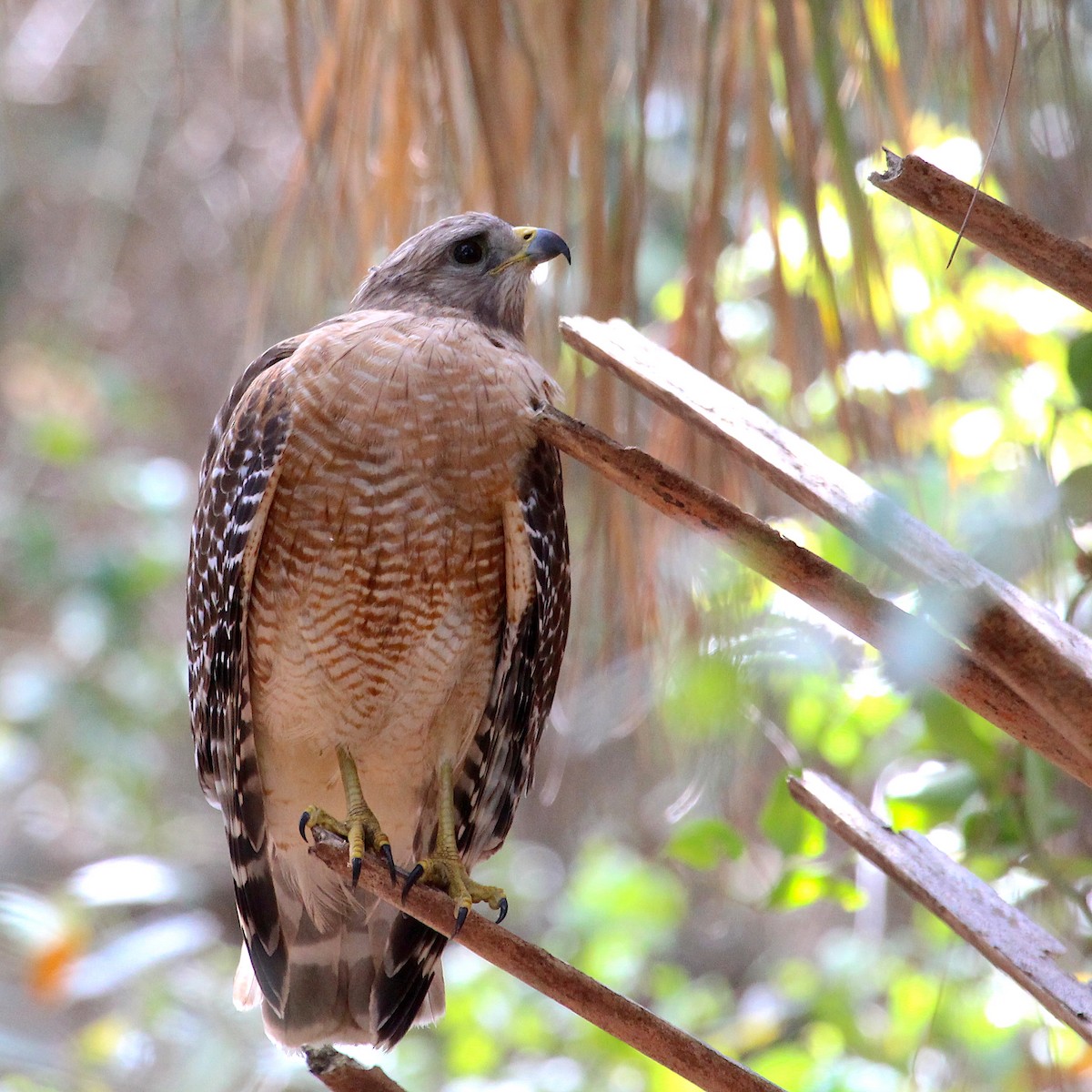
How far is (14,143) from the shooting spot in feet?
7.36

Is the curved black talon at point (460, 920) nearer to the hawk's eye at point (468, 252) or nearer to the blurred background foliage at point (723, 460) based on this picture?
the blurred background foliage at point (723, 460)

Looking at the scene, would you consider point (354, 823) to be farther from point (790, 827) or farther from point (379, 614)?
point (790, 827)

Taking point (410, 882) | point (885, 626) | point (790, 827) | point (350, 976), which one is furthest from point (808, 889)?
point (885, 626)

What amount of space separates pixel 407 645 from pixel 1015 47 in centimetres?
123

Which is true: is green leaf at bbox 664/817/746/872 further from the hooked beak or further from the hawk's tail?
the hooked beak

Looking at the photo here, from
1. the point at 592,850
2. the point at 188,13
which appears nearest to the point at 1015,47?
the point at 592,850

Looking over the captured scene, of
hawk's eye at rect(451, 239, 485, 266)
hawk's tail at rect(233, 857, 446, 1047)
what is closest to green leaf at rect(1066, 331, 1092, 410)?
hawk's eye at rect(451, 239, 485, 266)

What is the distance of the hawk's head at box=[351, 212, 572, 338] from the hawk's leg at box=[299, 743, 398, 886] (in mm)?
821

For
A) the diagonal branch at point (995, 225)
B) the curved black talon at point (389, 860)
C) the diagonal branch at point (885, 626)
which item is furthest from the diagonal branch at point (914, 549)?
the curved black talon at point (389, 860)

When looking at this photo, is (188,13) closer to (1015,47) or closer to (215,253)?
(215,253)

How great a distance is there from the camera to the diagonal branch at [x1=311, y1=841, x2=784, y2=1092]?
1.32 m

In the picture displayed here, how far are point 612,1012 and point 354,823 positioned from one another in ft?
2.83

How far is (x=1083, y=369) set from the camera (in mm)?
1660

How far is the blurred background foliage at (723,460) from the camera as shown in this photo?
1.94 m
